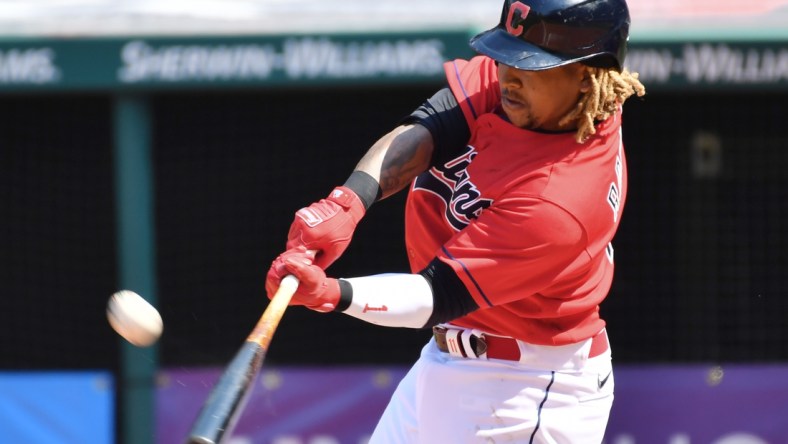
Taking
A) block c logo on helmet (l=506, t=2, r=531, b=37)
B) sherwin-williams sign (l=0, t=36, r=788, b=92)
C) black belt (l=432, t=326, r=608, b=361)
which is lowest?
black belt (l=432, t=326, r=608, b=361)

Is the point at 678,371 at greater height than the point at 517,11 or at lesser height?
lesser

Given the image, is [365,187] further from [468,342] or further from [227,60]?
[227,60]

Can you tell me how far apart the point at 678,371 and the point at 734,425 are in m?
0.29

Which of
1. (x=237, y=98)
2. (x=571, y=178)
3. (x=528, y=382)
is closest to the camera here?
(x=571, y=178)

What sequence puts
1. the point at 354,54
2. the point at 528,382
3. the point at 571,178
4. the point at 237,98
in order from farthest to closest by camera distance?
1. the point at 237,98
2. the point at 354,54
3. the point at 528,382
4. the point at 571,178

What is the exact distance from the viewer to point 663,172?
507 cm

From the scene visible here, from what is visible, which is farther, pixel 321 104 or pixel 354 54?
pixel 321 104

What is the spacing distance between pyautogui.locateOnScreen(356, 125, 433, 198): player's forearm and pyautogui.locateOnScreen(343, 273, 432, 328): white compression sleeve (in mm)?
288

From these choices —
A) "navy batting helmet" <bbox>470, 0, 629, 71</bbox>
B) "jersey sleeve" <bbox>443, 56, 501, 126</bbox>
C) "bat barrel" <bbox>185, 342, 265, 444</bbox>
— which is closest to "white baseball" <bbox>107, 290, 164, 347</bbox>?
"bat barrel" <bbox>185, 342, 265, 444</bbox>

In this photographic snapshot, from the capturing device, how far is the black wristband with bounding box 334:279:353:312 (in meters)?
2.41

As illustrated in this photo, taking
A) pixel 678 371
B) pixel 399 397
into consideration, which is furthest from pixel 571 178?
pixel 678 371

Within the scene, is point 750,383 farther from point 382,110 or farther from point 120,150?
point 120,150

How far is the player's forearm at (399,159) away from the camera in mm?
2670

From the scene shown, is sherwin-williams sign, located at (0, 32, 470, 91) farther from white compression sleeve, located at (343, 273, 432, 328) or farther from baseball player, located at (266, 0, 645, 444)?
white compression sleeve, located at (343, 273, 432, 328)
